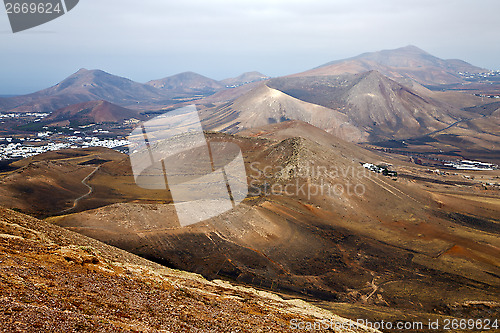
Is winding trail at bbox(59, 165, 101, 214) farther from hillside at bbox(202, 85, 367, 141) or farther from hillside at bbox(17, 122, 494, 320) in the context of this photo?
hillside at bbox(202, 85, 367, 141)

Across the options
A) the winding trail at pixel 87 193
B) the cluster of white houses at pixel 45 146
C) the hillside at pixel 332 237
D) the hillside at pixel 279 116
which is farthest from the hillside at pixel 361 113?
the hillside at pixel 332 237

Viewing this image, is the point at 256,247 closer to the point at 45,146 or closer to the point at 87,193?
the point at 87,193

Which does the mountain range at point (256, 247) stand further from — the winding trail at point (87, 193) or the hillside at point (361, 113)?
the hillside at point (361, 113)

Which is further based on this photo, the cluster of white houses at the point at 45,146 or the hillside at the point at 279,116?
the hillside at the point at 279,116

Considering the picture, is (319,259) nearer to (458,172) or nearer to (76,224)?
(76,224)

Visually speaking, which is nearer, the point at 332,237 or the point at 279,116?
the point at 332,237

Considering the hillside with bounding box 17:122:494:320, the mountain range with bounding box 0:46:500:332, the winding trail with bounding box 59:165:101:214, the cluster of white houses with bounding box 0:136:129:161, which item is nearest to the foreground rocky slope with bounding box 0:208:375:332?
the mountain range with bounding box 0:46:500:332

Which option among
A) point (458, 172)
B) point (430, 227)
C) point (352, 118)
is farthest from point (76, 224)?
point (352, 118)

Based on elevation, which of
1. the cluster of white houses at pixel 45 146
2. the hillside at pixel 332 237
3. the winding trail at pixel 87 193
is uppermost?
the cluster of white houses at pixel 45 146

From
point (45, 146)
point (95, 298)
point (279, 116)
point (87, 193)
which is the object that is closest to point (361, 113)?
point (279, 116)

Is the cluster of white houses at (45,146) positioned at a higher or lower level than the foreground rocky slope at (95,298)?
higher
